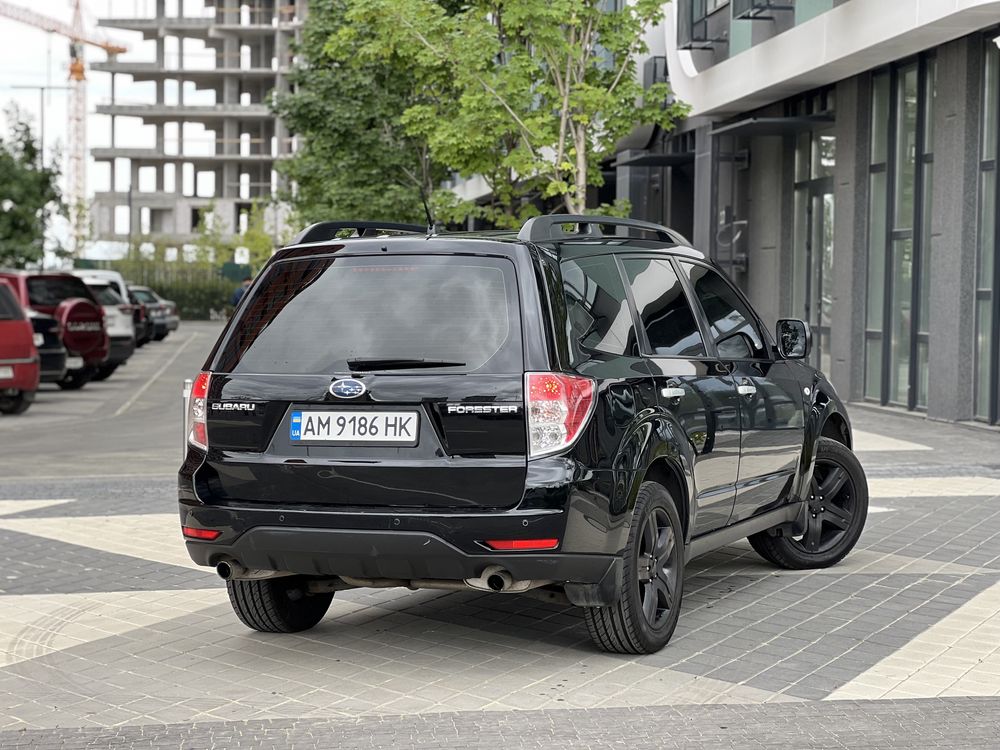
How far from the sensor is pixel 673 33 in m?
24.9

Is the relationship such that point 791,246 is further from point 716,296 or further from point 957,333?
point 716,296

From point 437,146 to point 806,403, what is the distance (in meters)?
14.2

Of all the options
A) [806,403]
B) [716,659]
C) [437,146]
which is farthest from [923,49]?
[716,659]

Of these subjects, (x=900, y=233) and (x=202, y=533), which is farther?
(x=900, y=233)

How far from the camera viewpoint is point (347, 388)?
230 inches

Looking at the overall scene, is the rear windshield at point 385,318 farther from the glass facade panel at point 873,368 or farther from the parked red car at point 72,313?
the parked red car at point 72,313

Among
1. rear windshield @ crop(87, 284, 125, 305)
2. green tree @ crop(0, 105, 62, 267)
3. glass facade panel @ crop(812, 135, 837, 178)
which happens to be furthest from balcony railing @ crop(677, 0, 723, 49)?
Answer: green tree @ crop(0, 105, 62, 267)

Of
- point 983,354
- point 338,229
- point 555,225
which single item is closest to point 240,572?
point 338,229

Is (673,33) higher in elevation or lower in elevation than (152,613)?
higher

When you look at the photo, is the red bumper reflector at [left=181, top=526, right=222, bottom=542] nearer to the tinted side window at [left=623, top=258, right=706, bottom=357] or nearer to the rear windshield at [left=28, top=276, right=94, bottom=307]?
the tinted side window at [left=623, top=258, right=706, bottom=357]

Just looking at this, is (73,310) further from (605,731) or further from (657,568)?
(605,731)

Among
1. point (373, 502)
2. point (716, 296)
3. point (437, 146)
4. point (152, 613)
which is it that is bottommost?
point (152, 613)

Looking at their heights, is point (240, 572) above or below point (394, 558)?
below

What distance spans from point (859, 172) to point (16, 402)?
37.6 feet
